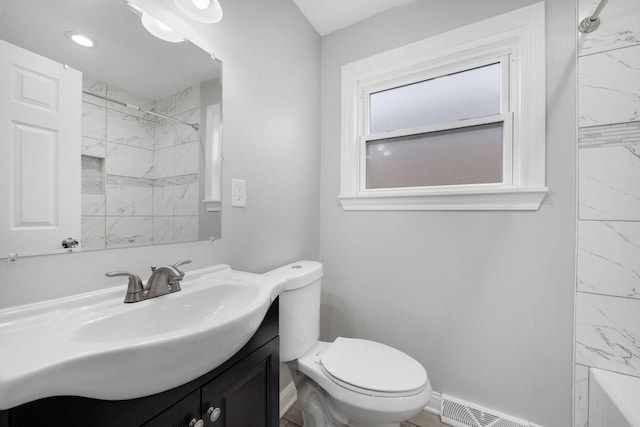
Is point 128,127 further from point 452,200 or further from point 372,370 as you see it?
point 452,200

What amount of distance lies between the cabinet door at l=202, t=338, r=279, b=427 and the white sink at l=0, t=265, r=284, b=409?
0.44ft

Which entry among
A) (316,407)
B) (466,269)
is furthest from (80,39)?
(466,269)

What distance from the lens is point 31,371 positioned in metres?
0.38

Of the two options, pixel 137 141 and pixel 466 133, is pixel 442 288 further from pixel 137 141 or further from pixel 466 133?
pixel 137 141

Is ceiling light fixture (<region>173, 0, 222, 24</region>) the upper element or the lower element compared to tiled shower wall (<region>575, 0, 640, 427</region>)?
upper

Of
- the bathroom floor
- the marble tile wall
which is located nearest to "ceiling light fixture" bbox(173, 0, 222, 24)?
the marble tile wall

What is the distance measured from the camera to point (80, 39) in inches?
28.0

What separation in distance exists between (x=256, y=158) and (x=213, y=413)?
3.21 feet

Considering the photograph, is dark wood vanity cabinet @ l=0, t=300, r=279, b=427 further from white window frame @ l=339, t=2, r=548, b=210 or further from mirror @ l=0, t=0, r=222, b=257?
white window frame @ l=339, t=2, r=548, b=210

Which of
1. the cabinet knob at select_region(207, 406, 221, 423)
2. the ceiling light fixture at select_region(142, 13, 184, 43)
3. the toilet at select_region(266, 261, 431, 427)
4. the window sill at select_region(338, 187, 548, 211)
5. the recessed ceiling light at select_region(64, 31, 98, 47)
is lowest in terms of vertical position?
the toilet at select_region(266, 261, 431, 427)

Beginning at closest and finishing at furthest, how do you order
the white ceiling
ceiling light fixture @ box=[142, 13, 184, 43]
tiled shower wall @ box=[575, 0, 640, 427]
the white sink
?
the white sink
ceiling light fixture @ box=[142, 13, 184, 43]
tiled shower wall @ box=[575, 0, 640, 427]
the white ceiling

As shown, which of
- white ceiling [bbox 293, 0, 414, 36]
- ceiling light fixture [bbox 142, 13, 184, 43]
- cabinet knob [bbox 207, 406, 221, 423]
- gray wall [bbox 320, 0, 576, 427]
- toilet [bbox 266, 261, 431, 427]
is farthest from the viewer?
white ceiling [bbox 293, 0, 414, 36]

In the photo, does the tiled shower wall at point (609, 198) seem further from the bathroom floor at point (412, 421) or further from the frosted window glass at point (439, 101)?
the bathroom floor at point (412, 421)

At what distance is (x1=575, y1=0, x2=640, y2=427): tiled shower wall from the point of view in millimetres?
1056
